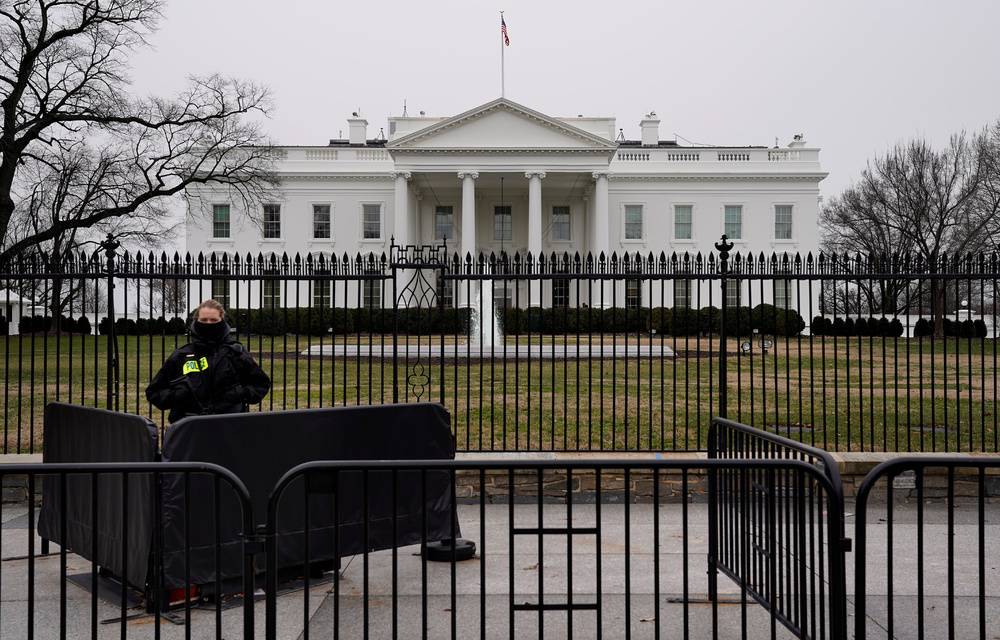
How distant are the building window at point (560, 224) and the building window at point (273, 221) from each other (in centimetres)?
1774

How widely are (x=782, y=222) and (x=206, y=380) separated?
2138 inches

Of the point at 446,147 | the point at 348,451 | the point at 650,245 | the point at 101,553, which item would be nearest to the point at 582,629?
the point at 348,451

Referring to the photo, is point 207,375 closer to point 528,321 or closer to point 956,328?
point 528,321

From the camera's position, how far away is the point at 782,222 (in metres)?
56.0

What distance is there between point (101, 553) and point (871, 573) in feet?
16.5

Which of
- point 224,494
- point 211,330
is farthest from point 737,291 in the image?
point 224,494

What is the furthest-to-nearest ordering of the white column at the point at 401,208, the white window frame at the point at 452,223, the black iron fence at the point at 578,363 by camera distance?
the white window frame at the point at 452,223 → the white column at the point at 401,208 → the black iron fence at the point at 578,363

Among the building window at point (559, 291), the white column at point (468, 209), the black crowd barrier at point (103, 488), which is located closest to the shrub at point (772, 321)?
the building window at point (559, 291)

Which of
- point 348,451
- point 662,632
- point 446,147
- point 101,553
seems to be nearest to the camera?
point 662,632

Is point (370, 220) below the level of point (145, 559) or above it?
above

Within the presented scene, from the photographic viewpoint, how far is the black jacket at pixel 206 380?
6.04 metres

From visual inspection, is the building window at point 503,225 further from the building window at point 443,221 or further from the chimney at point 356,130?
the chimney at point 356,130

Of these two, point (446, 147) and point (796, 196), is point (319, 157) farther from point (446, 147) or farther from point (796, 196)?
point (796, 196)

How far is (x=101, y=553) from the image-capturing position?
536 cm
